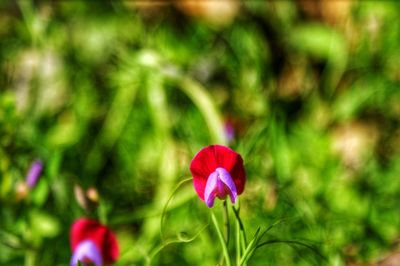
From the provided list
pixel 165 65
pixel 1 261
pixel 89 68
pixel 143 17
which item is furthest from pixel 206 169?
pixel 143 17

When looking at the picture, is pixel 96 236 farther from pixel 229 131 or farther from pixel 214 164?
pixel 229 131

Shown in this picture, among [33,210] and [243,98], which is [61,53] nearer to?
[243,98]

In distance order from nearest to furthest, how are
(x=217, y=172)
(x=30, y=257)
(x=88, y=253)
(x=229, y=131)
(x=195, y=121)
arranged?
(x=217, y=172)
(x=88, y=253)
(x=30, y=257)
(x=229, y=131)
(x=195, y=121)

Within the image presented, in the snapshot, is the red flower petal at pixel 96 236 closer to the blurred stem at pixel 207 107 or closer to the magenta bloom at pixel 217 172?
the magenta bloom at pixel 217 172

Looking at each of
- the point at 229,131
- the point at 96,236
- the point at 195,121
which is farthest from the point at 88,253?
the point at 195,121

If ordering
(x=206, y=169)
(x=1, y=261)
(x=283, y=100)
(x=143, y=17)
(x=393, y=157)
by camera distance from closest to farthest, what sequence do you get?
(x=206, y=169)
(x=1, y=261)
(x=393, y=157)
(x=283, y=100)
(x=143, y=17)

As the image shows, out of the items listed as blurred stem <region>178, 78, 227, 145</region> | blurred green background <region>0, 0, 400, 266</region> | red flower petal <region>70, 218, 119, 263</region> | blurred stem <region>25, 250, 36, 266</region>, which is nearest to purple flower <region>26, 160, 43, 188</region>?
blurred green background <region>0, 0, 400, 266</region>
